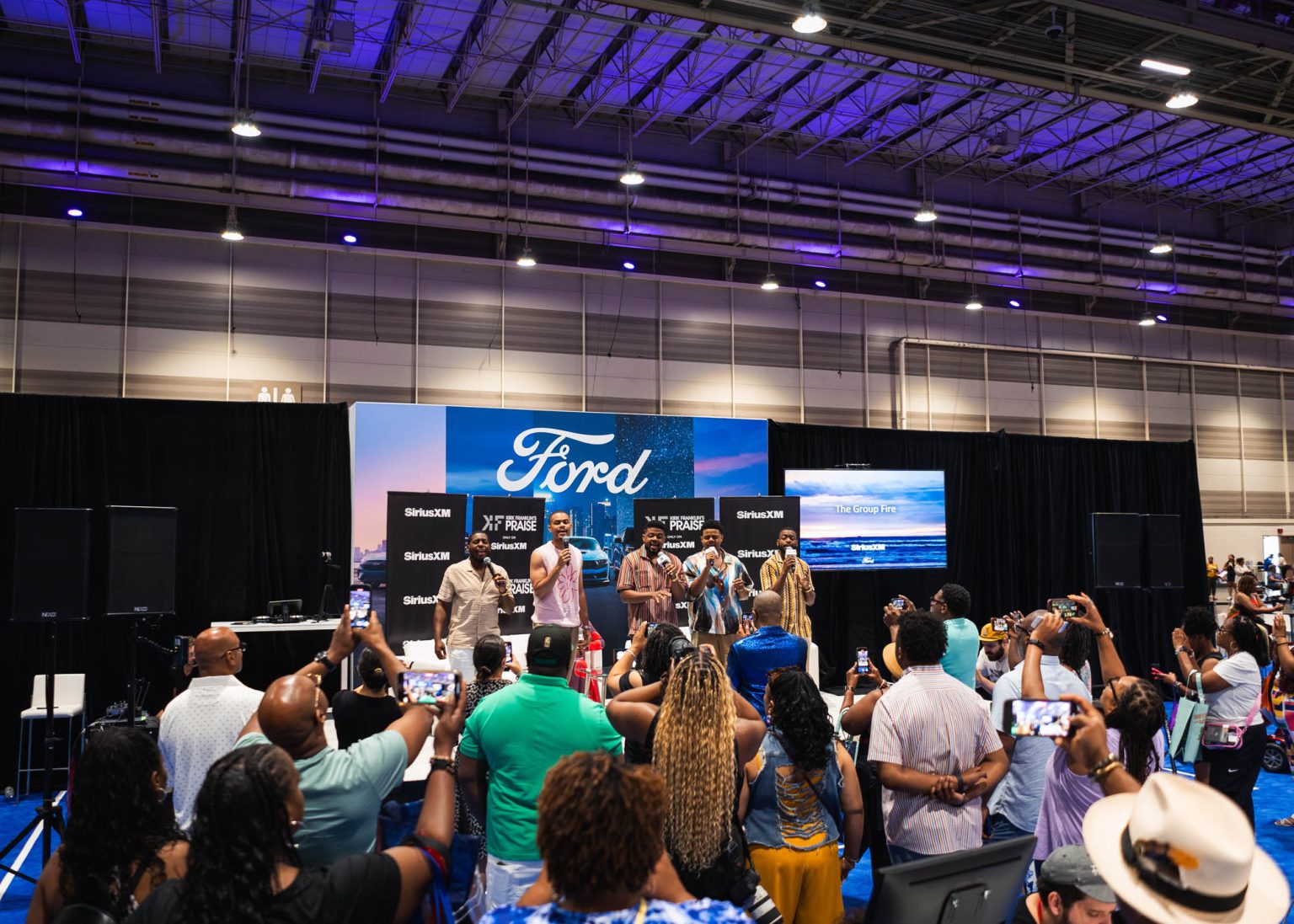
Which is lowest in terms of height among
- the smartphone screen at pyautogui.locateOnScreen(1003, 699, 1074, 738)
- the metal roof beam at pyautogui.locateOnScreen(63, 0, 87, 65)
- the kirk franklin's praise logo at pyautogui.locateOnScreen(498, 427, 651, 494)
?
the smartphone screen at pyautogui.locateOnScreen(1003, 699, 1074, 738)

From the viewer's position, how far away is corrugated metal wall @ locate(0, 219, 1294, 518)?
11.7 m

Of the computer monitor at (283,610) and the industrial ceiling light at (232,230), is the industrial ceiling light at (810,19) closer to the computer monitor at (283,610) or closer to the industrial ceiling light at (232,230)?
the industrial ceiling light at (232,230)

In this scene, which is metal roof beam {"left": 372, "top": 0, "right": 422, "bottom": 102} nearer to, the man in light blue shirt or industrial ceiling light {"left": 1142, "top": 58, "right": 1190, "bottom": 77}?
industrial ceiling light {"left": 1142, "top": 58, "right": 1190, "bottom": 77}

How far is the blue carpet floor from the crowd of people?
2.67ft

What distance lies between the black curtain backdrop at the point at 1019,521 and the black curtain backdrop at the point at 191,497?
19.4 ft

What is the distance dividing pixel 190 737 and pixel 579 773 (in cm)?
228

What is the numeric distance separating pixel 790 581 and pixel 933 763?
19.7ft

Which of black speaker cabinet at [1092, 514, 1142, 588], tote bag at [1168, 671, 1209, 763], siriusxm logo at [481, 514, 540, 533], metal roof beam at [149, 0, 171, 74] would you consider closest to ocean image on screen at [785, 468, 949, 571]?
black speaker cabinet at [1092, 514, 1142, 588]

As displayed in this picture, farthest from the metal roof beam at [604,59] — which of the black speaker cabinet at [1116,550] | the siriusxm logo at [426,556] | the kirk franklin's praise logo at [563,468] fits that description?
the black speaker cabinet at [1116,550]

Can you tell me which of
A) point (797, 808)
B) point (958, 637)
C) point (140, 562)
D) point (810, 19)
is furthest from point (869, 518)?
point (797, 808)

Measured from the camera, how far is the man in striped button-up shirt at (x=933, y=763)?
125 inches

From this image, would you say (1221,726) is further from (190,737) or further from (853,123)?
(853,123)

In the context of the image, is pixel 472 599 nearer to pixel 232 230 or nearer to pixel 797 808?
pixel 797 808

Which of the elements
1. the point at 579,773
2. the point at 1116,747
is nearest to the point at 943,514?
the point at 1116,747
